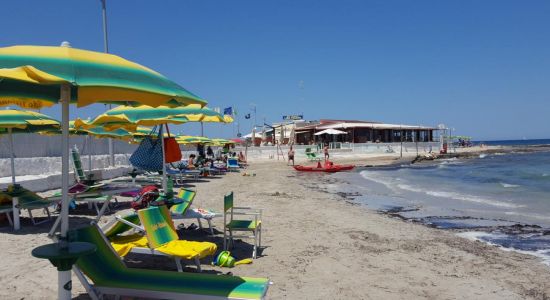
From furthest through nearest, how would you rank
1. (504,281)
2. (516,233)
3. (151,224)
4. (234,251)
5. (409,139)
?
1. (409,139)
2. (516,233)
3. (234,251)
4. (504,281)
5. (151,224)

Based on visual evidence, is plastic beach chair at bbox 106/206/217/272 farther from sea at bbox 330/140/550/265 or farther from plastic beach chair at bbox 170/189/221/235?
sea at bbox 330/140/550/265

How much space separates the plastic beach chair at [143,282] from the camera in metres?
3.51

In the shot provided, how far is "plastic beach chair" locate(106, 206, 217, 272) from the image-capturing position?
438 cm

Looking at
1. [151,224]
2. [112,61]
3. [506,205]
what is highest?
[112,61]

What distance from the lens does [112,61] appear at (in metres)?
3.25

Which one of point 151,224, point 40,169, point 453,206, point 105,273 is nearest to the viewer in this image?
point 105,273

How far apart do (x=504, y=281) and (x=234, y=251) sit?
336 centimetres

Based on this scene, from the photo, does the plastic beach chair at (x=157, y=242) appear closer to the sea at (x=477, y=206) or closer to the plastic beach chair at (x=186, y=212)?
the plastic beach chair at (x=186, y=212)

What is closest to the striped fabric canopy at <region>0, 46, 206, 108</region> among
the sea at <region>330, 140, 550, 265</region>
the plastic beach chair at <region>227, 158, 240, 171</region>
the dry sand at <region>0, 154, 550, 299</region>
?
the dry sand at <region>0, 154, 550, 299</region>

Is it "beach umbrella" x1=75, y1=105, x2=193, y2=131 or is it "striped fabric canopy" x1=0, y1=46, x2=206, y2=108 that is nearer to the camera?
"striped fabric canopy" x1=0, y1=46, x2=206, y2=108

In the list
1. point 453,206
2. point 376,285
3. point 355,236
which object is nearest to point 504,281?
point 376,285

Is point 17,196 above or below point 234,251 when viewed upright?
above

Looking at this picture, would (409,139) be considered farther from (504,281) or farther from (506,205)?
(504,281)

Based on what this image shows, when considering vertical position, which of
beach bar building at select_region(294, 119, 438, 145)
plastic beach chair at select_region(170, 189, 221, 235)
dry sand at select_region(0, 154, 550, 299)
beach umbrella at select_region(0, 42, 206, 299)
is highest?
beach bar building at select_region(294, 119, 438, 145)
